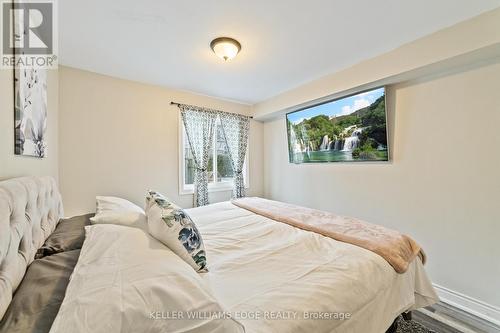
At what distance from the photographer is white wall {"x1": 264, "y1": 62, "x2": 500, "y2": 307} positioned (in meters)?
1.80

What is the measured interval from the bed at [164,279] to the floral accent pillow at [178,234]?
0.07 metres

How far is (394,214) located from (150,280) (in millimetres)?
2625

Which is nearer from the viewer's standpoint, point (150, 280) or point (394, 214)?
point (150, 280)

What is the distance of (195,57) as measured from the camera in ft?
7.55

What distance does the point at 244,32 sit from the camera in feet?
6.18

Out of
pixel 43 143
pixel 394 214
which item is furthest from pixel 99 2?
pixel 394 214

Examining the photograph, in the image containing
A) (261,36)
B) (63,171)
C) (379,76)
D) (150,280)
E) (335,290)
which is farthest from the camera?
(63,171)

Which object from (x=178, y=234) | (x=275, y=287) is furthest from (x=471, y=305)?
(x=178, y=234)

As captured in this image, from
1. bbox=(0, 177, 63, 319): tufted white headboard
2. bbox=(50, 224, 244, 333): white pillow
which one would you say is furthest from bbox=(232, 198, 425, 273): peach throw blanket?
bbox=(0, 177, 63, 319): tufted white headboard

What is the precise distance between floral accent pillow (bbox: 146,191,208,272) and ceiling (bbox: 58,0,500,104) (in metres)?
1.55

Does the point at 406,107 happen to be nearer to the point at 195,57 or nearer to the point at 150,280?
the point at 195,57

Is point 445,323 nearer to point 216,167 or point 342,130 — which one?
point 342,130

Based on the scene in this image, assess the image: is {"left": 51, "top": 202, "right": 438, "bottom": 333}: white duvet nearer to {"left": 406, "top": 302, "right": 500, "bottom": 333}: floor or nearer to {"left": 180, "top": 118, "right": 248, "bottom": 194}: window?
{"left": 406, "top": 302, "right": 500, "bottom": 333}: floor

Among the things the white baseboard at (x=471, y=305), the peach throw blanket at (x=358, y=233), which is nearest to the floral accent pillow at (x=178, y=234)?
the peach throw blanket at (x=358, y=233)
